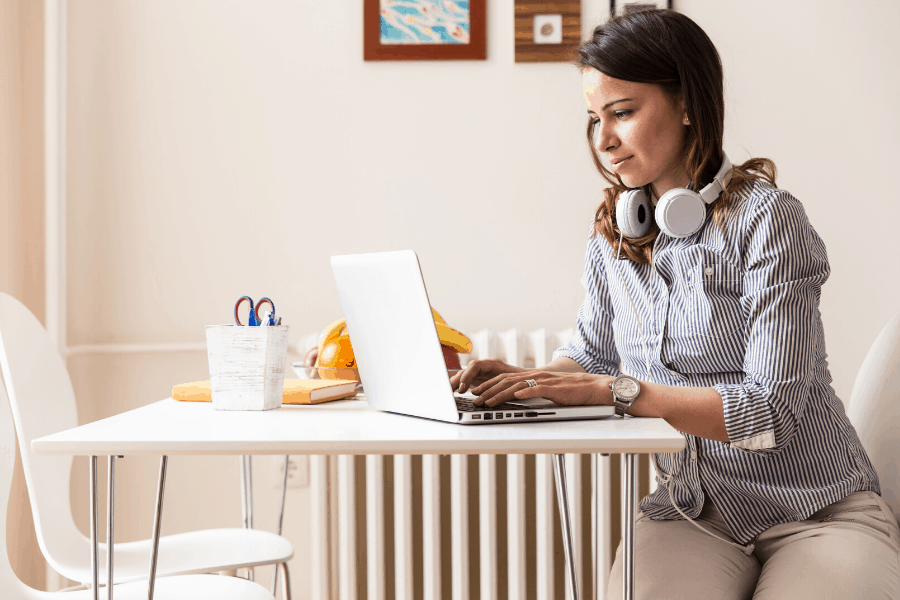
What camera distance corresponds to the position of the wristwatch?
919mm

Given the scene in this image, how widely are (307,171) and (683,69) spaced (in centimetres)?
98

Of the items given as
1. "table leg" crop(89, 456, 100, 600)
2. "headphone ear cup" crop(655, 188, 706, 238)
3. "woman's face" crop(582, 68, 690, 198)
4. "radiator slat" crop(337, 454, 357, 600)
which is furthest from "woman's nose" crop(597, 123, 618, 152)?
"radiator slat" crop(337, 454, 357, 600)

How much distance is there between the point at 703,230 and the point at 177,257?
1235 millimetres

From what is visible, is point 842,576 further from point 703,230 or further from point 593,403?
point 703,230

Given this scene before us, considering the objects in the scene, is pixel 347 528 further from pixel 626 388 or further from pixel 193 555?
pixel 626 388

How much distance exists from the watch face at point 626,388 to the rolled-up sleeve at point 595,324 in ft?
1.29

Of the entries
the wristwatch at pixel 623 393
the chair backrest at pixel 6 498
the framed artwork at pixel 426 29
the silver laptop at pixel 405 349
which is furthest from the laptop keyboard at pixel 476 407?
the framed artwork at pixel 426 29

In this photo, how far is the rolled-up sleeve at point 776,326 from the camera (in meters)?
0.95

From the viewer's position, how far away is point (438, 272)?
1849 mm

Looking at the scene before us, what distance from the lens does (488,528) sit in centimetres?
174

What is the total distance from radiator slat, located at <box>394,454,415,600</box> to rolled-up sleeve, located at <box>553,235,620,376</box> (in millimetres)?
570

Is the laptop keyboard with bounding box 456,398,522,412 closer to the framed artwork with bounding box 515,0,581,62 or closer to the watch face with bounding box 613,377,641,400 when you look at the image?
the watch face with bounding box 613,377,641,400

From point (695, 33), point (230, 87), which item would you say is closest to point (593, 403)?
point (695, 33)

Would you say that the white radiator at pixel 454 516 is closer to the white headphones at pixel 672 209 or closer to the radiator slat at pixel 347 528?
the radiator slat at pixel 347 528
